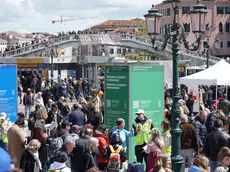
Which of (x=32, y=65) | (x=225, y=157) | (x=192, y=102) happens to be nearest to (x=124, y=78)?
(x=225, y=157)

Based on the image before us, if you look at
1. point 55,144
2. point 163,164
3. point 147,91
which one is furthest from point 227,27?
point 163,164

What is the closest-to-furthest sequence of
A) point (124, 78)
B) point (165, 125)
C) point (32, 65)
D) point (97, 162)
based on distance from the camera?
point (97, 162)
point (165, 125)
point (124, 78)
point (32, 65)

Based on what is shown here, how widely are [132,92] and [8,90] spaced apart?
134 inches

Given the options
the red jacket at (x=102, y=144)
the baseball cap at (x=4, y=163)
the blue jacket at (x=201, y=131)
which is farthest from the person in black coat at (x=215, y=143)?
the baseball cap at (x=4, y=163)

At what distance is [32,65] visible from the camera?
160 feet

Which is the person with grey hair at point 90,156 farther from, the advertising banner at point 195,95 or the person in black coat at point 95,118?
the advertising banner at point 195,95

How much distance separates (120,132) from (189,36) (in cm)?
7355

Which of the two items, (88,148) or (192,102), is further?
(192,102)

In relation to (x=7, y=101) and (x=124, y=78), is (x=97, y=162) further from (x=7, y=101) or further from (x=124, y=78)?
(x=7, y=101)

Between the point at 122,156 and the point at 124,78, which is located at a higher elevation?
the point at 124,78

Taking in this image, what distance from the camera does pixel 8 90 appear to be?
48.5ft

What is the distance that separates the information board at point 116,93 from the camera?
13523 millimetres

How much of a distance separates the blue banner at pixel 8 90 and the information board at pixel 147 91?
Result: 10.9 ft

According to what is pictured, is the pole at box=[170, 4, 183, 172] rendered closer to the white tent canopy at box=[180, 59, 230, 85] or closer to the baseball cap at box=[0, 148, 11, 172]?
the baseball cap at box=[0, 148, 11, 172]
